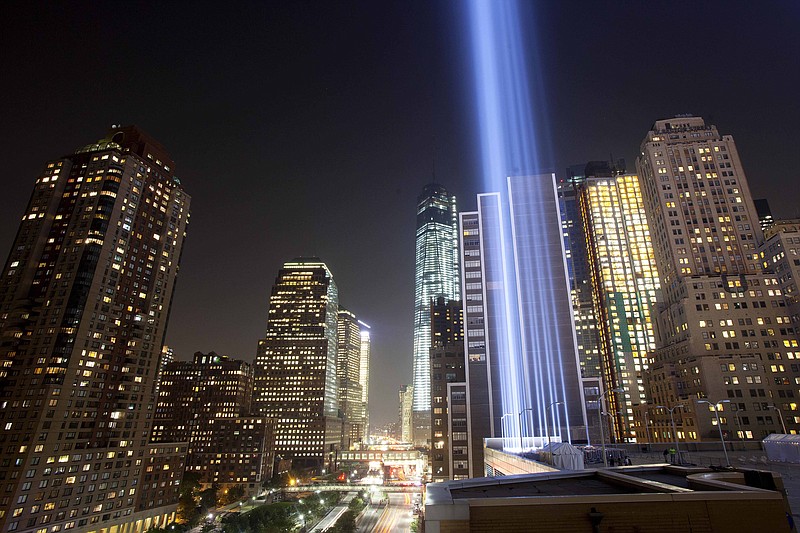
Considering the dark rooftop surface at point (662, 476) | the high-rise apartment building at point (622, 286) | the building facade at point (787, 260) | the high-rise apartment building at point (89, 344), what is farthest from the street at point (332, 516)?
the building facade at point (787, 260)

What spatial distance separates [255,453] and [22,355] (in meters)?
105

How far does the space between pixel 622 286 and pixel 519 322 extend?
282 feet

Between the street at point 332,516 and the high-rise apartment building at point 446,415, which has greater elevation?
the high-rise apartment building at point 446,415

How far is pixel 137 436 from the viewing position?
119m

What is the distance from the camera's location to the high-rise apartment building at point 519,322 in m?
106

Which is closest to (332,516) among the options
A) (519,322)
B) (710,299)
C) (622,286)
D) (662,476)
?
(519,322)

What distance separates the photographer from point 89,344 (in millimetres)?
111875

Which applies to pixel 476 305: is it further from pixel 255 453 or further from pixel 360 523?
pixel 255 453

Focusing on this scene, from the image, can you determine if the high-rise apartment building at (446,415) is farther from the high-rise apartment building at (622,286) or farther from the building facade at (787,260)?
the building facade at (787,260)

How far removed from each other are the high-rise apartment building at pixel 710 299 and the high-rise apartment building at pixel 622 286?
61.5 feet

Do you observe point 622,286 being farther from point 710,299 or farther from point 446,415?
point 446,415

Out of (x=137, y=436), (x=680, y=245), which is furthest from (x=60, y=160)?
(x=680, y=245)

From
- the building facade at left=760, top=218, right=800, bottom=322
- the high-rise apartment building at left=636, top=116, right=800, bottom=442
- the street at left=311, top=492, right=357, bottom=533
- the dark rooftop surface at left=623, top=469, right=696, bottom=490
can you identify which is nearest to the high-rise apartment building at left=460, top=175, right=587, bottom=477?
the high-rise apartment building at left=636, top=116, right=800, bottom=442

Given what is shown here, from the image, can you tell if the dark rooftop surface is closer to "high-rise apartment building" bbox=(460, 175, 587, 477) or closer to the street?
"high-rise apartment building" bbox=(460, 175, 587, 477)
